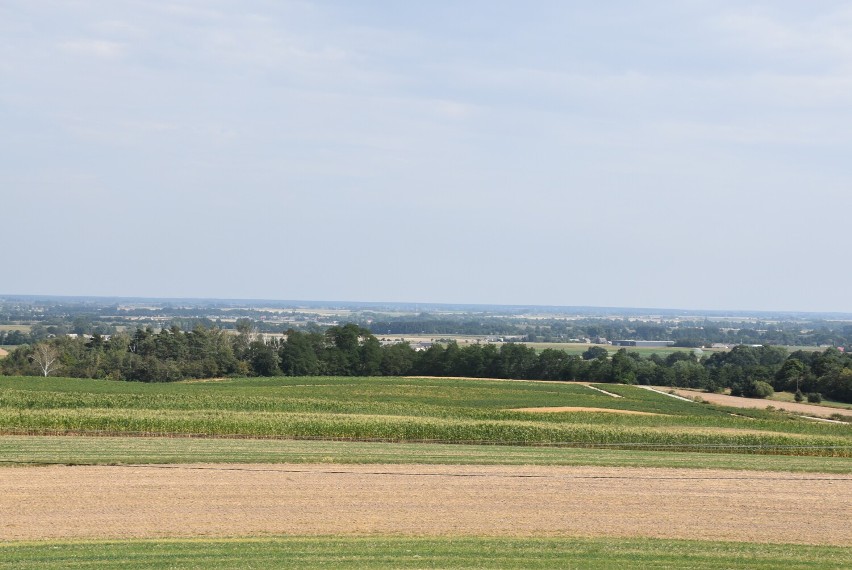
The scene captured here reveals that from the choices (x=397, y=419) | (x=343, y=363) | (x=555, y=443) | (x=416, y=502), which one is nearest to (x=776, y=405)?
(x=555, y=443)

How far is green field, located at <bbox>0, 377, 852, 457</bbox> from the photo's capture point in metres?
39.3

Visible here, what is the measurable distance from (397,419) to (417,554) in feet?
88.3

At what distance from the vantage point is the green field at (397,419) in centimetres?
3931

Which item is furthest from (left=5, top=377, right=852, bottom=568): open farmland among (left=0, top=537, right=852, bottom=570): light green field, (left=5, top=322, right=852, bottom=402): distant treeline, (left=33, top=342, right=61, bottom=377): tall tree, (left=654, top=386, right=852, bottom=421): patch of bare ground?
(left=33, top=342, right=61, bottom=377): tall tree

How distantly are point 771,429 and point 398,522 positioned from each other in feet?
107

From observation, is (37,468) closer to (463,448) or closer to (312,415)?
(463,448)

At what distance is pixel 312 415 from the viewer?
146ft

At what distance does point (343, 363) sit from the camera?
318 ft

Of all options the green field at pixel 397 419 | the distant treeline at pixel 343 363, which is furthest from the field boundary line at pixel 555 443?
the distant treeline at pixel 343 363

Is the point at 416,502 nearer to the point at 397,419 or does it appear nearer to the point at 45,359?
the point at 397,419

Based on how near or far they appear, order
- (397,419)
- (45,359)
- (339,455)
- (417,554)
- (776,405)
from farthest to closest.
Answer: (45,359) → (776,405) → (397,419) → (339,455) → (417,554)

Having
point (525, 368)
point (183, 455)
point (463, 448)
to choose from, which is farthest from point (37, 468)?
point (525, 368)

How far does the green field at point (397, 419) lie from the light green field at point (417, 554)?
20.9m

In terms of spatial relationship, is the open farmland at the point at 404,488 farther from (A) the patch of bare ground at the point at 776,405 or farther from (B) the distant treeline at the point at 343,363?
(B) the distant treeline at the point at 343,363
